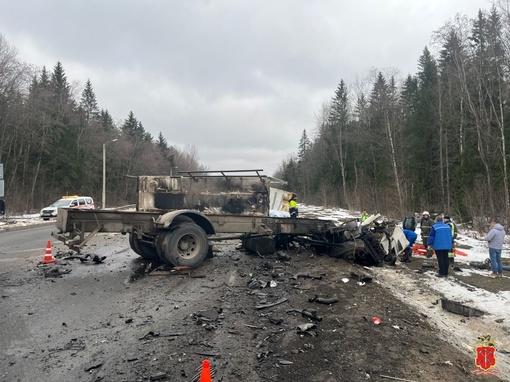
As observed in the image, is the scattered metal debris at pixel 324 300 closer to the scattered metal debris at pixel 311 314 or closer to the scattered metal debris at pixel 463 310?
the scattered metal debris at pixel 311 314

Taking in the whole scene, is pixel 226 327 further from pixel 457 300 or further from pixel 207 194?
pixel 207 194

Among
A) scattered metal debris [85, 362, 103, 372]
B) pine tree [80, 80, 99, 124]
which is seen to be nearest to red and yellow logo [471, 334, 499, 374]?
scattered metal debris [85, 362, 103, 372]

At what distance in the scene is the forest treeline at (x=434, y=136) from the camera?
2114 cm

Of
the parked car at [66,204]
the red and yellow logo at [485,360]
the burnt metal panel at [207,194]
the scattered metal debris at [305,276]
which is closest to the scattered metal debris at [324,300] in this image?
the scattered metal debris at [305,276]

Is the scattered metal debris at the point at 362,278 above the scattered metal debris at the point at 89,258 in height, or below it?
→ below

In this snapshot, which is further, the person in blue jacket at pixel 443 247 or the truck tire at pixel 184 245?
the person in blue jacket at pixel 443 247

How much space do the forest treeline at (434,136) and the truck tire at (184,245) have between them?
14629mm

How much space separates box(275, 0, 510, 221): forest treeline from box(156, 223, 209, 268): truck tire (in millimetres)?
14629

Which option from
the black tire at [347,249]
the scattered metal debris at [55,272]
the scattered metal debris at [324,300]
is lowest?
the scattered metal debris at [324,300]

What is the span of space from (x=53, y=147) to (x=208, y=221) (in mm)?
42089

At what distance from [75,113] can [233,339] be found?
184 feet

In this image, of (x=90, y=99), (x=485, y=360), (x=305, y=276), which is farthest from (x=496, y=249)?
(x=90, y=99)

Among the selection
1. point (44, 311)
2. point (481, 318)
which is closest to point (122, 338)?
point (44, 311)

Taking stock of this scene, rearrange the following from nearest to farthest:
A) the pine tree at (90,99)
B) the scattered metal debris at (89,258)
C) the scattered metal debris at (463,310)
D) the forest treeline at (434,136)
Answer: the scattered metal debris at (463,310), the scattered metal debris at (89,258), the forest treeline at (434,136), the pine tree at (90,99)
